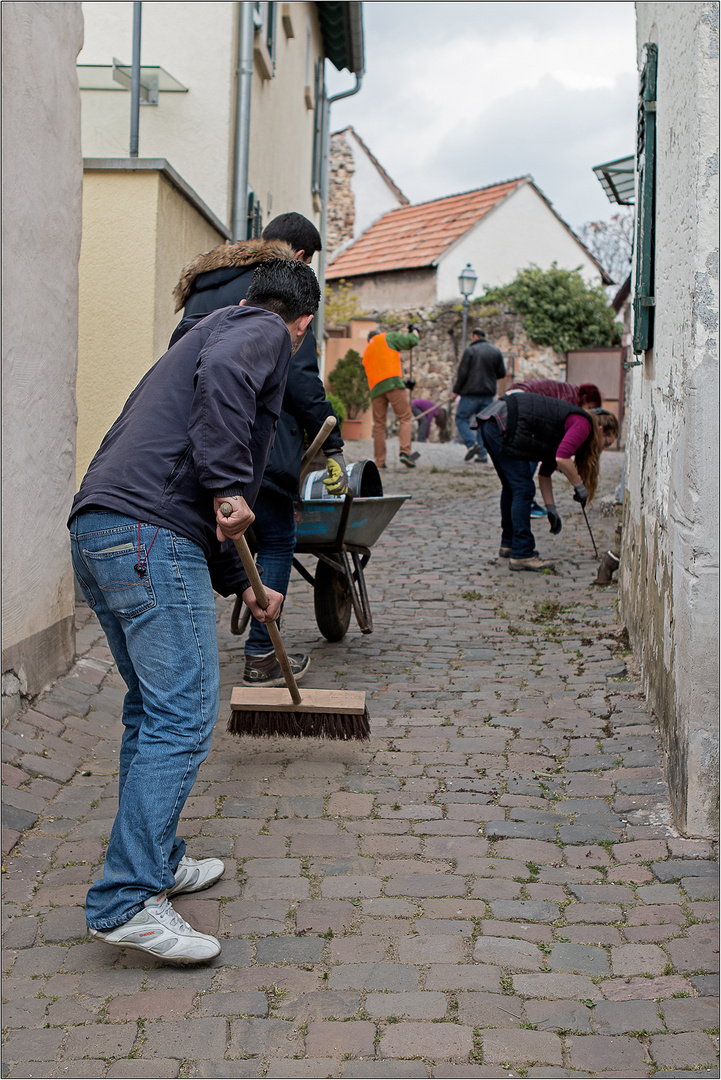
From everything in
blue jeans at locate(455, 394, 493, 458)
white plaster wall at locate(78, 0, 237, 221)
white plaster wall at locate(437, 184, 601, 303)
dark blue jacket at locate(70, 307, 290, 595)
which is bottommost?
dark blue jacket at locate(70, 307, 290, 595)

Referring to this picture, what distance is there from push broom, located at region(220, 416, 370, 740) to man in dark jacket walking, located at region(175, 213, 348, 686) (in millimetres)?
809

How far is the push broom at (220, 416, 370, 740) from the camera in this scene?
4.22 metres

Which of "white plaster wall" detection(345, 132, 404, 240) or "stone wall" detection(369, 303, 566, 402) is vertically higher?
"white plaster wall" detection(345, 132, 404, 240)

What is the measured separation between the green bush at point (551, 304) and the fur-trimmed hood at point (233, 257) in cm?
2285

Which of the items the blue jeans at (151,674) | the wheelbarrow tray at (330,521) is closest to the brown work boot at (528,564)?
the wheelbarrow tray at (330,521)

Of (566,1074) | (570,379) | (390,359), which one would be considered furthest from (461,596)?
(570,379)

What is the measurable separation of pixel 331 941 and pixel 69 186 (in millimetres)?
3592

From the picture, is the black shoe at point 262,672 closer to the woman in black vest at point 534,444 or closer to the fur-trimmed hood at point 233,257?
the fur-trimmed hood at point 233,257

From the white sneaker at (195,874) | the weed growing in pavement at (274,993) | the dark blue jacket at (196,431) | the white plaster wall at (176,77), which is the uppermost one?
the white plaster wall at (176,77)

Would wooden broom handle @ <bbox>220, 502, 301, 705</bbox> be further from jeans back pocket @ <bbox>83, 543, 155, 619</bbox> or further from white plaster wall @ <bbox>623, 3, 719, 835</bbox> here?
white plaster wall @ <bbox>623, 3, 719, 835</bbox>

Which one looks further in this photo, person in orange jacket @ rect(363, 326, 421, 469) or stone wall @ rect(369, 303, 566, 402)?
stone wall @ rect(369, 303, 566, 402)

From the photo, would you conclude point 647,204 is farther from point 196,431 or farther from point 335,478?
point 196,431

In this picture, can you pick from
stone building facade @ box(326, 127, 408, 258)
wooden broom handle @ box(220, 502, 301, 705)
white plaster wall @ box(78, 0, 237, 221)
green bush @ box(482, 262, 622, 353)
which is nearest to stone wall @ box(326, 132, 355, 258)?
stone building facade @ box(326, 127, 408, 258)

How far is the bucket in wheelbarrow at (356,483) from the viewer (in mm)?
5551
